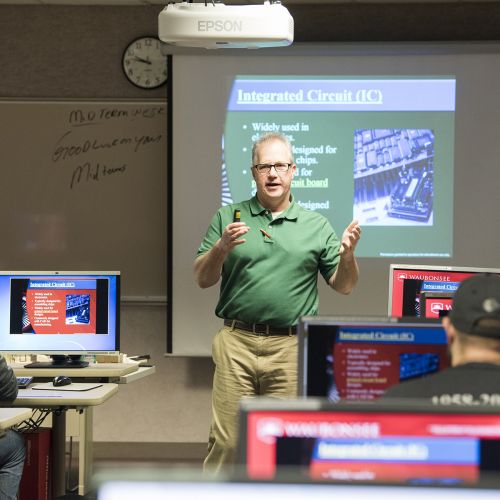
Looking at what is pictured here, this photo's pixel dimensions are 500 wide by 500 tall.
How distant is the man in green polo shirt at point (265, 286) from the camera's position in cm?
354

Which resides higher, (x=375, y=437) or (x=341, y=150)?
(x=341, y=150)

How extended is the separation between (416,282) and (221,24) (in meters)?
1.24

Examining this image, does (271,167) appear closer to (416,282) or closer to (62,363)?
(416,282)

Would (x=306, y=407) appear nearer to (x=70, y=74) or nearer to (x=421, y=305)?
(x=421, y=305)

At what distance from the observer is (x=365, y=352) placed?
7.07 ft

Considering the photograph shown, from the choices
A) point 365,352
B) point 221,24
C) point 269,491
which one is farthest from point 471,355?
point 221,24

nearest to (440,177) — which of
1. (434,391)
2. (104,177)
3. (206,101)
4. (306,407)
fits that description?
(206,101)

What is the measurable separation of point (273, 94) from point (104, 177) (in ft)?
3.97

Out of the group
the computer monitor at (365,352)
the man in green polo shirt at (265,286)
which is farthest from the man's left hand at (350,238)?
the computer monitor at (365,352)

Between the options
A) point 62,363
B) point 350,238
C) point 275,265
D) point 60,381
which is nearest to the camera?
point 350,238

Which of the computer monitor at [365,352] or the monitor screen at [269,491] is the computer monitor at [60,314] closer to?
the computer monitor at [365,352]

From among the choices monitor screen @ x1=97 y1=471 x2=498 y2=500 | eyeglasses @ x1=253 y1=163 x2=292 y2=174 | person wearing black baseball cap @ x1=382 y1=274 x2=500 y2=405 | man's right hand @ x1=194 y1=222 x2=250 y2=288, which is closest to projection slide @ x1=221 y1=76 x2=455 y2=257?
eyeglasses @ x1=253 y1=163 x2=292 y2=174

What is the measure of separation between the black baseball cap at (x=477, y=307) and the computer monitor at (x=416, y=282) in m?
1.74

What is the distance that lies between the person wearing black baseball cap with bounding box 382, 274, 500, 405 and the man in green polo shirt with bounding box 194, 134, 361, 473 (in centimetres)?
166
